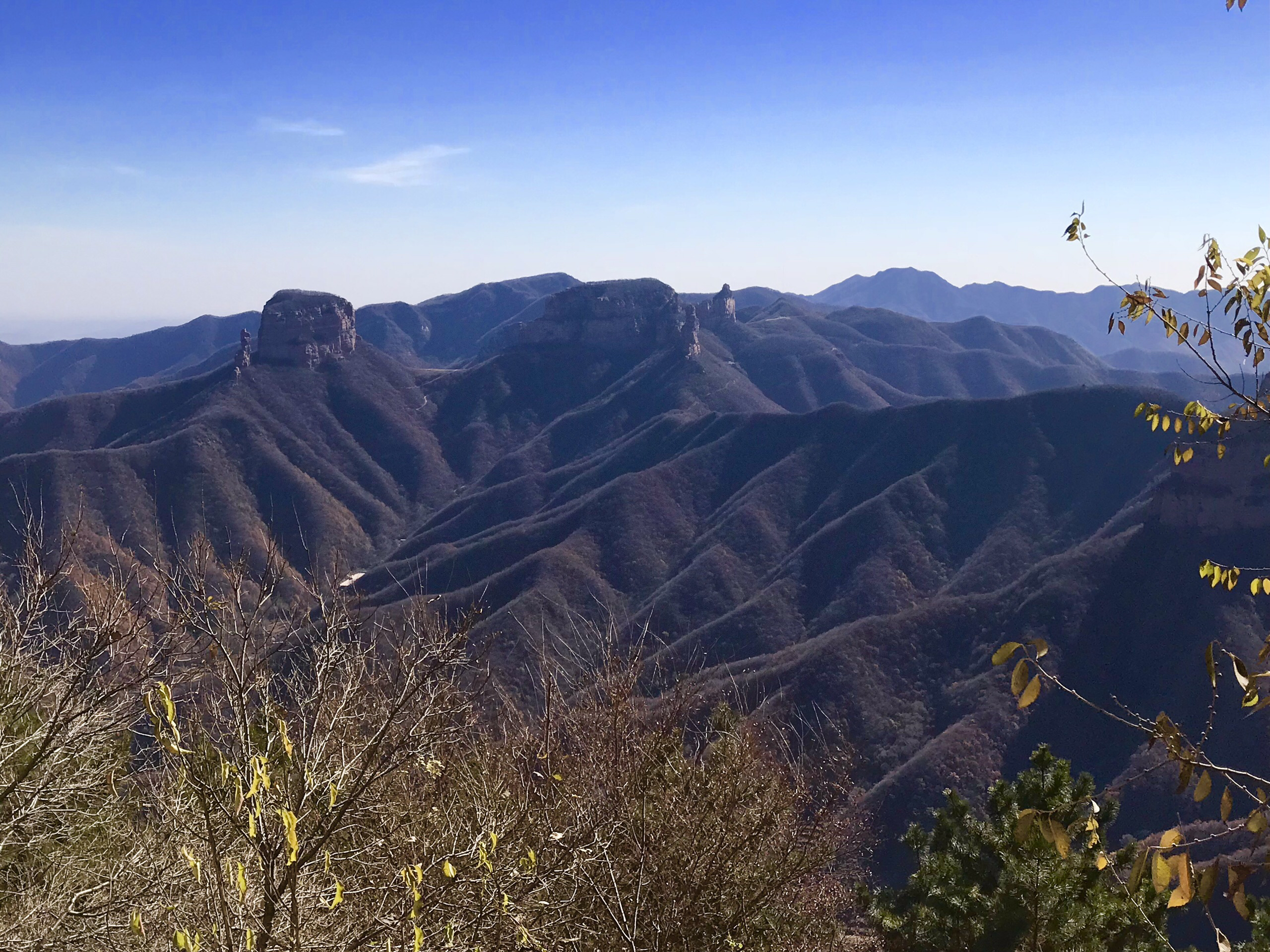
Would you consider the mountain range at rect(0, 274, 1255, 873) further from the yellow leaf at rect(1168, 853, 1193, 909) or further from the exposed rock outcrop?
the yellow leaf at rect(1168, 853, 1193, 909)

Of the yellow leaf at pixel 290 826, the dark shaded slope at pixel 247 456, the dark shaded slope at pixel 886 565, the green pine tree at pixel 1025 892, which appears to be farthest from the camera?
the dark shaded slope at pixel 247 456

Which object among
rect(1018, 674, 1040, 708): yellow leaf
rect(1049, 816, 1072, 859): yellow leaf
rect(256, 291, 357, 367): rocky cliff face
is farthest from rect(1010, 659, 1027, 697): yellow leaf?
rect(256, 291, 357, 367): rocky cliff face

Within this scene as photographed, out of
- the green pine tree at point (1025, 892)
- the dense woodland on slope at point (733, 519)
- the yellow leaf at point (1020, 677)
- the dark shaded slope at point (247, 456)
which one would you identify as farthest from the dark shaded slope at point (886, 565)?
the yellow leaf at point (1020, 677)

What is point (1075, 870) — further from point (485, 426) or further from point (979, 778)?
point (485, 426)

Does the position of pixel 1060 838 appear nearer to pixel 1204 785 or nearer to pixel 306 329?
pixel 1204 785

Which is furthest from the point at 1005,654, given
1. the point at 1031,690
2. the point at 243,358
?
the point at 243,358

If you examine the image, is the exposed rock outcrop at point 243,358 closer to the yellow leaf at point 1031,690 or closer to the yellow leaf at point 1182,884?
the yellow leaf at point 1031,690

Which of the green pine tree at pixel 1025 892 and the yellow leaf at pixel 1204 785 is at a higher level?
the yellow leaf at pixel 1204 785
